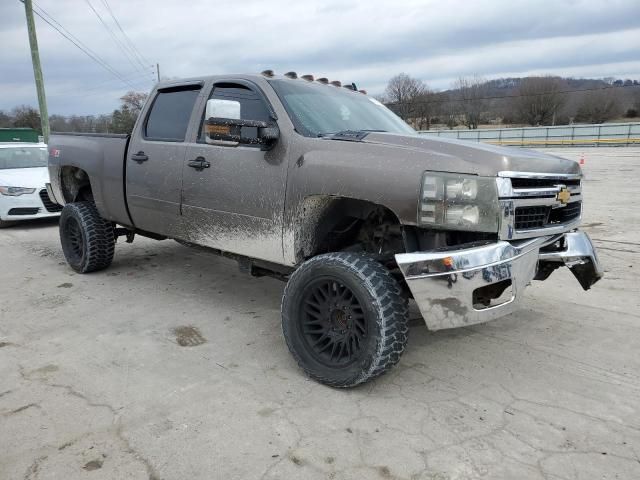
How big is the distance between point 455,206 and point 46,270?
514cm

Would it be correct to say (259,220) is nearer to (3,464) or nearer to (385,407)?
(385,407)

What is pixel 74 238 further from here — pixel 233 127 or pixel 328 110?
pixel 328 110

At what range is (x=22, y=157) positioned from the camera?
397 inches

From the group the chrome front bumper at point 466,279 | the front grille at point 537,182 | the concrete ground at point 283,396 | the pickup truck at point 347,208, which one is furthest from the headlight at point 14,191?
the front grille at point 537,182

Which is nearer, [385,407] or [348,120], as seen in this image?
[385,407]

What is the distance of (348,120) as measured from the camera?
3902 millimetres

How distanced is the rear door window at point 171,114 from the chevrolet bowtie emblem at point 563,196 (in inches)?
115

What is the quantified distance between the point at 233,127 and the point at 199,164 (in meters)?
0.79

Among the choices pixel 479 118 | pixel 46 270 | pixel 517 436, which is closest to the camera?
pixel 517 436

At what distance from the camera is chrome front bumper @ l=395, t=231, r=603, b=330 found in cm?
271

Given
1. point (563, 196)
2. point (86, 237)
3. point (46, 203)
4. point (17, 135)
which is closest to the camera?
point (563, 196)

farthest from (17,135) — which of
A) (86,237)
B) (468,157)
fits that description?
(468,157)

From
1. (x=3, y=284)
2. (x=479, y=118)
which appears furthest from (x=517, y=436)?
(x=479, y=118)

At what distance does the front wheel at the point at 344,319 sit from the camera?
292 cm
